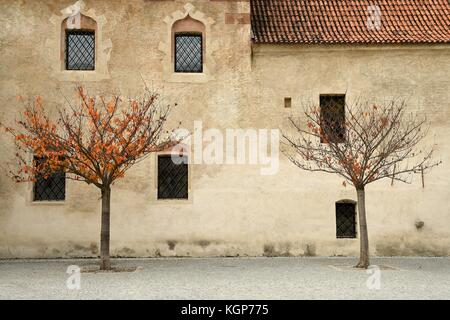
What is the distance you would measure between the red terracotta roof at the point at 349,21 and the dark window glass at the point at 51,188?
7968mm

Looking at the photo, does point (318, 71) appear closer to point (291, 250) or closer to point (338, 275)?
point (291, 250)

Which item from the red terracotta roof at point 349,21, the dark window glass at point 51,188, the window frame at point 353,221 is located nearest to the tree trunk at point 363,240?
the window frame at point 353,221

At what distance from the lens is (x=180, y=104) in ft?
55.1

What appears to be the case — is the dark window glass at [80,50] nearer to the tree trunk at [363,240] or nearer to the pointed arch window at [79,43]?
the pointed arch window at [79,43]

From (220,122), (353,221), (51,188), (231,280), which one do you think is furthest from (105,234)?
(353,221)

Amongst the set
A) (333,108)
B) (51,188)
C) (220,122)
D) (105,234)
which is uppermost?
(333,108)

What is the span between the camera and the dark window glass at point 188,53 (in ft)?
56.4

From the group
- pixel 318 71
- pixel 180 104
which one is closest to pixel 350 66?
pixel 318 71

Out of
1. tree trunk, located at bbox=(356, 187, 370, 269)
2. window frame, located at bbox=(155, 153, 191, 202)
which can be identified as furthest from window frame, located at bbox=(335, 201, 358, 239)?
window frame, located at bbox=(155, 153, 191, 202)

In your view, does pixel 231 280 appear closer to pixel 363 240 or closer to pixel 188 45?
pixel 363 240

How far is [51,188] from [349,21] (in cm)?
1175

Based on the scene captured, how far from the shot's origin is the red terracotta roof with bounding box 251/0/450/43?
56.4ft

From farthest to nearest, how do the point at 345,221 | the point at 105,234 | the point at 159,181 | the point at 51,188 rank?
the point at 345,221 → the point at 159,181 → the point at 51,188 → the point at 105,234

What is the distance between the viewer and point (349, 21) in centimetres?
1795
